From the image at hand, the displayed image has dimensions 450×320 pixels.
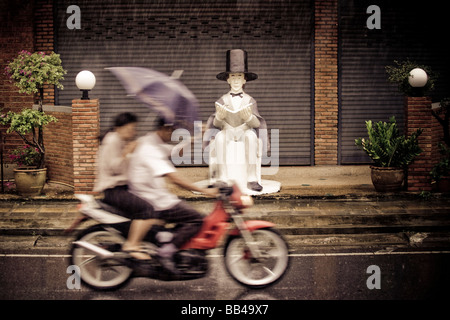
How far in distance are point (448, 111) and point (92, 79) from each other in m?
6.99

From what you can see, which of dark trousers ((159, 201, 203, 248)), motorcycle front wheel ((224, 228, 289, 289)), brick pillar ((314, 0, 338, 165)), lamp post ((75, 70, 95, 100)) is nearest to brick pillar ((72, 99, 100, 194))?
lamp post ((75, 70, 95, 100))

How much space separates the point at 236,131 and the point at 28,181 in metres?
4.10

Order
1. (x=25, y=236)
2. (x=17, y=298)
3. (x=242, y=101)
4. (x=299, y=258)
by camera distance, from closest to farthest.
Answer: (x=17, y=298) → (x=299, y=258) → (x=25, y=236) → (x=242, y=101)

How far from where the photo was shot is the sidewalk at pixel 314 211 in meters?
8.66

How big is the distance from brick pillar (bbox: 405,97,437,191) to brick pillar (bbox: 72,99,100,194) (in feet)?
20.3

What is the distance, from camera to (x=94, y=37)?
44.9ft

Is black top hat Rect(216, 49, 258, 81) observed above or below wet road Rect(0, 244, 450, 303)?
above

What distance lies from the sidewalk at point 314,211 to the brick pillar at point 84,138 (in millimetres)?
564

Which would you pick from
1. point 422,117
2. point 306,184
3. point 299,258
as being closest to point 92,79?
point 306,184

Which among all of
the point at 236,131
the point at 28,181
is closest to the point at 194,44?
the point at 236,131

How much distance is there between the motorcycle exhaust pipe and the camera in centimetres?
564

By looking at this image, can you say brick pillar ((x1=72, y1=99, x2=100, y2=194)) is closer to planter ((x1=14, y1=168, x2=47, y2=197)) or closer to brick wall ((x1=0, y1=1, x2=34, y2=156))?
planter ((x1=14, y1=168, x2=47, y2=197))

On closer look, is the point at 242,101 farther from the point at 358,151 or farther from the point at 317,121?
the point at 358,151

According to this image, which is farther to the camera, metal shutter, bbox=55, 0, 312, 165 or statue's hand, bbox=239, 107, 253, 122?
metal shutter, bbox=55, 0, 312, 165
